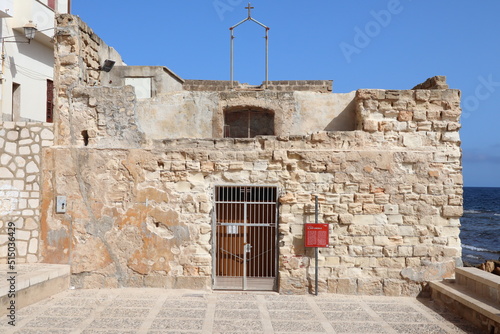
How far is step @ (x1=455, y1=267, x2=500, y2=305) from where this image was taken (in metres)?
6.39

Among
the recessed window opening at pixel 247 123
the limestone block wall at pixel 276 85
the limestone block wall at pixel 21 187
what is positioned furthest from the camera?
the limestone block wall at pixel 276 85

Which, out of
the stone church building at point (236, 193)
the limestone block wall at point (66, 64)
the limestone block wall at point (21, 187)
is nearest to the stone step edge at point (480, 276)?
the stone church building at point (236, 193)

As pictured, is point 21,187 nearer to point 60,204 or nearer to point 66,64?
point 60,204

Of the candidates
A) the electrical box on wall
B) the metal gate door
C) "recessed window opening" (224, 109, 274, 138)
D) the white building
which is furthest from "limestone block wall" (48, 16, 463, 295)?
the white building

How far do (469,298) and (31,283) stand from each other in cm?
662

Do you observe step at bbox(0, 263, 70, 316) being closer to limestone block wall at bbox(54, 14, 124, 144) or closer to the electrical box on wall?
the electrical box on wall

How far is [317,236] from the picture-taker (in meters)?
7.65

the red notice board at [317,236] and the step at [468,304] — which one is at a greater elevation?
the red notice board at [317,236]

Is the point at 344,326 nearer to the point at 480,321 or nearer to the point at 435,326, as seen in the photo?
the point at 435,326

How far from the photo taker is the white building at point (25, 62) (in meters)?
13.8

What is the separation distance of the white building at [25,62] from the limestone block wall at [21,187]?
6362 mm

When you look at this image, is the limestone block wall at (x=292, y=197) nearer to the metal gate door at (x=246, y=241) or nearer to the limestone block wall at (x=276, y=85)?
the metal gate door at (x=246, y=241)

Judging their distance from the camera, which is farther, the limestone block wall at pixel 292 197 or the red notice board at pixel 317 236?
the limestone block wall at pixel 292 197

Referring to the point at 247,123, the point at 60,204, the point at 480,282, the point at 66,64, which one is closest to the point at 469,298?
the point at 480,282
